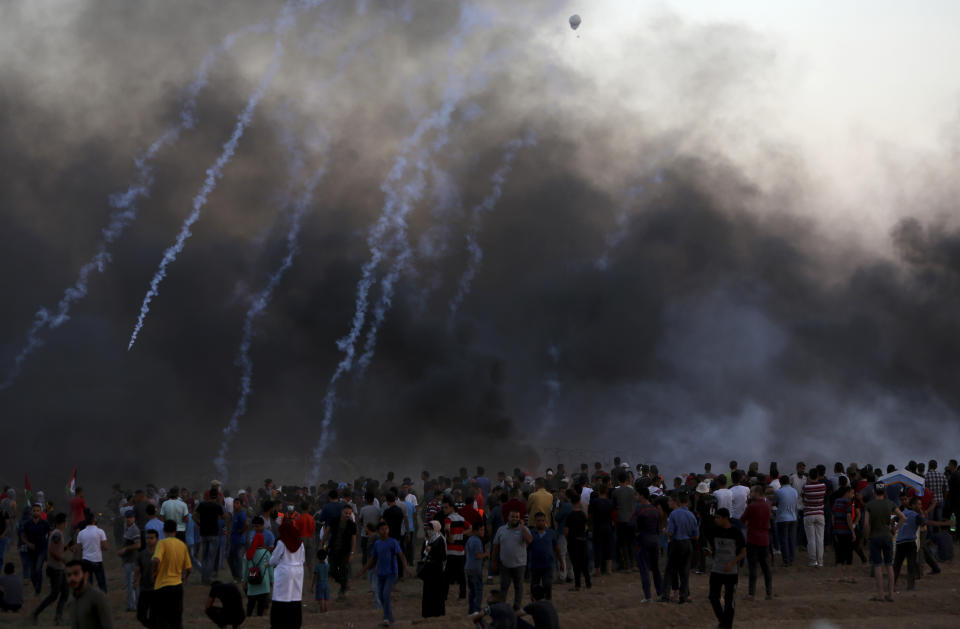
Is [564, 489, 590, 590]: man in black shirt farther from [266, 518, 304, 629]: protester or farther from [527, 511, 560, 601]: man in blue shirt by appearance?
[266, 518, 304, 629]: protester

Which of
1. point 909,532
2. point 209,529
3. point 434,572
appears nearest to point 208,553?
point 209,529

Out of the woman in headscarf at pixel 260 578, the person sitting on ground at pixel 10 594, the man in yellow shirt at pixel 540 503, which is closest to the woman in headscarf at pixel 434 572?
the woman in headscarf at pixel 260 578

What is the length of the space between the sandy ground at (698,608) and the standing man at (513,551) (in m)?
0.87

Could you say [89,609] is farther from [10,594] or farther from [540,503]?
[540,503]

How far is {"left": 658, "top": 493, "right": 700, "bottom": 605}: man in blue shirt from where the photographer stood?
49.6 feet

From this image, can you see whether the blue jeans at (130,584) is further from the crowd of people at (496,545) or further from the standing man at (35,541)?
the standing man at (35,541)

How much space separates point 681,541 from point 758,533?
5.70ft

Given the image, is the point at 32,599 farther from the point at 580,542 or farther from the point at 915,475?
the point at 915,475

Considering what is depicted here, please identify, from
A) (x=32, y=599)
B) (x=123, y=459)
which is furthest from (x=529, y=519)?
(x=123, y=459)

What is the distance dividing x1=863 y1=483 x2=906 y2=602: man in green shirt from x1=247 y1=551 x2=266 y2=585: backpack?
387 inches

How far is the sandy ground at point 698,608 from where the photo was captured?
47.3ft

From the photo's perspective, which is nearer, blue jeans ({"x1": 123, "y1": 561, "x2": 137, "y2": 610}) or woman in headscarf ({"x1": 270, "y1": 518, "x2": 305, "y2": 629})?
woman in headscarf ({"x1": 270, "y1": 518, "x2": 305, "y2": 629})

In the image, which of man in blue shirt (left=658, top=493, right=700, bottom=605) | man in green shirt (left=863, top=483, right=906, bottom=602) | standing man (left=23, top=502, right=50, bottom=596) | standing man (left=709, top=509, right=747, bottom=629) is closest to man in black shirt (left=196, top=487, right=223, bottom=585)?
standing man (left=23, top=502, right=50, bottom=596)

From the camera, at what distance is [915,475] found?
23516mm
